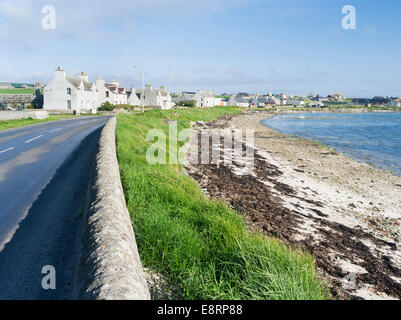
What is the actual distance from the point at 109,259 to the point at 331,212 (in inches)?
363

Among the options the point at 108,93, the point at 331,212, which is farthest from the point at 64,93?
the point at 331,212

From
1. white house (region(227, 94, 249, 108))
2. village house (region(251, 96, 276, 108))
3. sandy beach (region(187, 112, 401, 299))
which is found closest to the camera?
sandy beach (region(187, 112, 401, 299))

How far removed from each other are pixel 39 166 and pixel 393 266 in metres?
11.8

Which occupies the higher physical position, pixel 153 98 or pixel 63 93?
pixel 153 98

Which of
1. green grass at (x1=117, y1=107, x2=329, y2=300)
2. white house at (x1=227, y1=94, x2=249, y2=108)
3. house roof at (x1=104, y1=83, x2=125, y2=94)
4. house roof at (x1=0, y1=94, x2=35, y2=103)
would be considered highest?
white house at (x1=227, y1=94, x2=249, y2=108)

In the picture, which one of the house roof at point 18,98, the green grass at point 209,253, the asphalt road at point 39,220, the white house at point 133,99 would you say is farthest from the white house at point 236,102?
the green grass at point 209,253

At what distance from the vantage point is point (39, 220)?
20.4ft

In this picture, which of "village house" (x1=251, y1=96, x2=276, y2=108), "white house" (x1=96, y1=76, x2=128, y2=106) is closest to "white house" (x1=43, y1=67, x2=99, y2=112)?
"white house" (x1=96, y1=76, x2=128, y2=106)

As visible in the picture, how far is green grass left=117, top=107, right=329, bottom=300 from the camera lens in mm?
4141

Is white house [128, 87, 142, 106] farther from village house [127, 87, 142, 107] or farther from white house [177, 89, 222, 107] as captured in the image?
white house [177, 89, 222, 107]

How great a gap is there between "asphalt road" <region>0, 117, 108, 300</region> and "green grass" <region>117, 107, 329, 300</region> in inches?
52.0

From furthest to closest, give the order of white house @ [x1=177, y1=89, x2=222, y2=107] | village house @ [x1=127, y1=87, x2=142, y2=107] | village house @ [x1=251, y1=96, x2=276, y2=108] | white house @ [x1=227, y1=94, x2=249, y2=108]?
village house @ [x1=251, y1=96, x2=276, y2=108]
white house @ [x1=227, y1=94, x2=249, y2=108]
white house @ [x1=177, y1=89, x2=222, y2=107]
village house @ [x1=127, y1=87, x2=142, y2=107]

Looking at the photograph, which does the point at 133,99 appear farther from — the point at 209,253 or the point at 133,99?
the point at 209,253

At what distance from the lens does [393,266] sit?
709 centimetres
